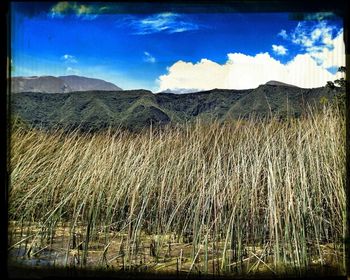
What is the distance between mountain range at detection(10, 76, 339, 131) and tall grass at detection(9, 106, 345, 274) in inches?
4.2

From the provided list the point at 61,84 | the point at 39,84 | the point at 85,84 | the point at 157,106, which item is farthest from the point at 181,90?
the point at 39,84

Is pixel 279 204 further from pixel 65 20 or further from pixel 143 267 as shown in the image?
pixel 65 20

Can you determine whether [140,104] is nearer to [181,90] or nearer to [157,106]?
[157,106]

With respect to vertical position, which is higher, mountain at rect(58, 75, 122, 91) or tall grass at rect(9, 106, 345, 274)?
mountain at rect(58, 75, 122, 91)

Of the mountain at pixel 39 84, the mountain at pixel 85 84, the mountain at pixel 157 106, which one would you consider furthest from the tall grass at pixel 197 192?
the mountain at pixel 85 84

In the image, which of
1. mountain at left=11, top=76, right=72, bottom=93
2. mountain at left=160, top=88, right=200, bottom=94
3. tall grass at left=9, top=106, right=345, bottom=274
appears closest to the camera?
mountain at left=11, top=76, right=72, bottom=93

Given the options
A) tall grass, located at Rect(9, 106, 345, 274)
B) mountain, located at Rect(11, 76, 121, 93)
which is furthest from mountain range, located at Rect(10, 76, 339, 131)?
tall grass, located at Rect(9, 106, 345, 274)

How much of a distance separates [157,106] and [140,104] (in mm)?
137

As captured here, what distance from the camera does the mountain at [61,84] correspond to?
3.31m

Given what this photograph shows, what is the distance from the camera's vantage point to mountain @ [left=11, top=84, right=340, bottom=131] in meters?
3.69

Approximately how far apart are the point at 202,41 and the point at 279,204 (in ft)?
4.24

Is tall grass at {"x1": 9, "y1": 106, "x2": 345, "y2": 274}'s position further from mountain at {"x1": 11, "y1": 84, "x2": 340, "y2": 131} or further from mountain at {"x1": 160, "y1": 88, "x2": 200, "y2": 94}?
mountain at {"x1": 160, "y1": 88, "x2": 200, "y2": 94}

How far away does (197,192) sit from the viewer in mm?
3643

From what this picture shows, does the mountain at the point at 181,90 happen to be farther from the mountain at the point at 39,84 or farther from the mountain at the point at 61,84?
the mountain at the point at 39,84
